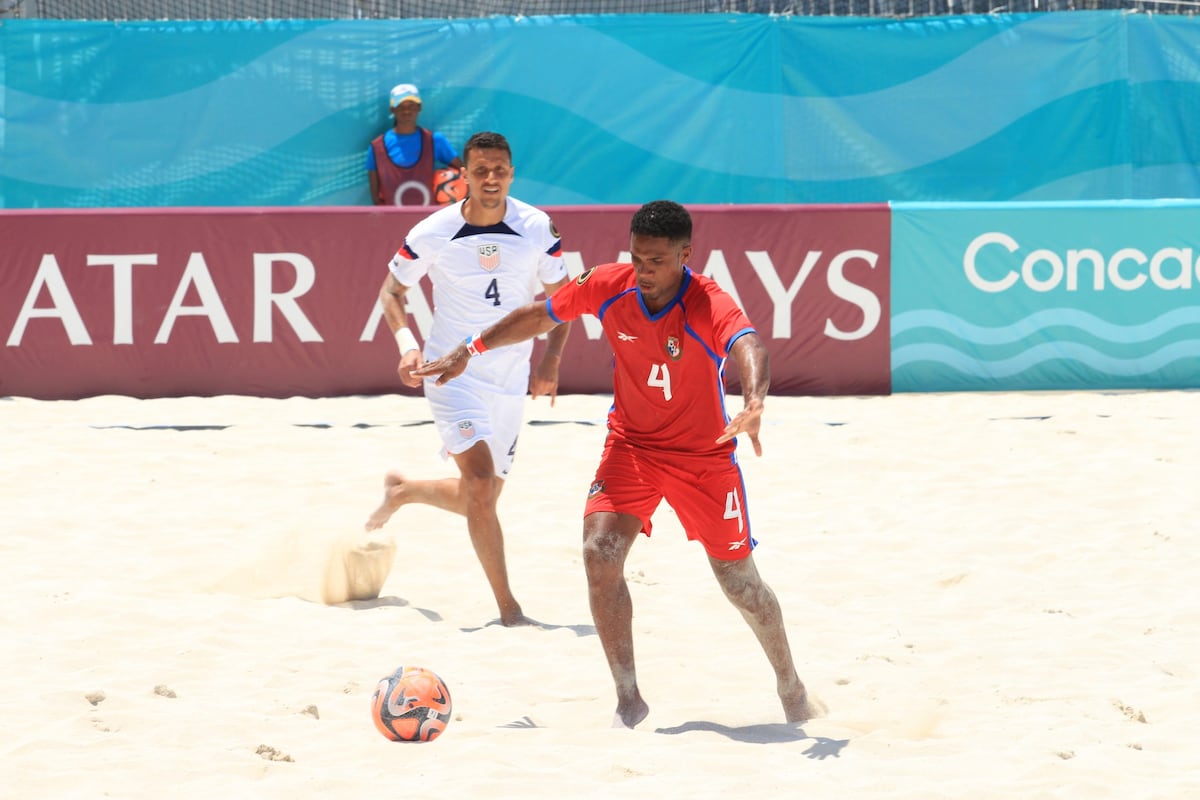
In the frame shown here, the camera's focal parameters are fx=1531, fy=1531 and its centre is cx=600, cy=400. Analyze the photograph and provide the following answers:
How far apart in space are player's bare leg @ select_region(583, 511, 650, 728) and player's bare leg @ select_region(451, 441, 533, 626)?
1242 millimetres

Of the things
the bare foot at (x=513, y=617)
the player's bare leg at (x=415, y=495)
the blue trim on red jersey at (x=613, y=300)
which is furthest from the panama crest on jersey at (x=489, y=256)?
the blue trim on red jersey at (x=613, y=300)

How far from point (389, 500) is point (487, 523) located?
756 mm

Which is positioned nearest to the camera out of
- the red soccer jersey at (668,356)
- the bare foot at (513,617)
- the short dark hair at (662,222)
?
the short dark hair at (662,222)

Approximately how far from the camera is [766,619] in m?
4.65

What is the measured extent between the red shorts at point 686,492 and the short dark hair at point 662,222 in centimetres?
70

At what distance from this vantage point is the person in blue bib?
42.5 ft

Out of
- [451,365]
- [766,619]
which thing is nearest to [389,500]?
[451,365]

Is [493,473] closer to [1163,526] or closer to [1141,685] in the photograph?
[1141,685]

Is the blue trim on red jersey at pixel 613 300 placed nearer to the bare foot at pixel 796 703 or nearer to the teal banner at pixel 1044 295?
the bare foot at pixel 796 703

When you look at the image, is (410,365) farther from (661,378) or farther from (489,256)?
(661,378)

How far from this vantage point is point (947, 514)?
7.52 m

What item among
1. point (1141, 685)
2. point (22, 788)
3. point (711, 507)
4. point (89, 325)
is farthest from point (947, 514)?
point (89, 325)

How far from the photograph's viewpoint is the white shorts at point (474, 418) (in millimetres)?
6000

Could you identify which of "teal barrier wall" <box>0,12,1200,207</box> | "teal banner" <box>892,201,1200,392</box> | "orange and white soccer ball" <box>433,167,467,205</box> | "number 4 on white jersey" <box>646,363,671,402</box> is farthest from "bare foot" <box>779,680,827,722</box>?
"teal barrier wall" <box>0,12,1200,207</box>
